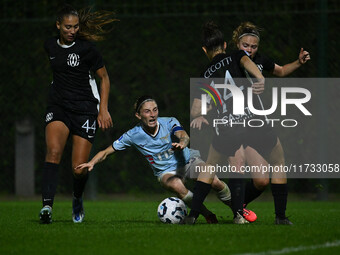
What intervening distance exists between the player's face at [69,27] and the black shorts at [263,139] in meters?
1.97

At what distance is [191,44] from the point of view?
10641 mm

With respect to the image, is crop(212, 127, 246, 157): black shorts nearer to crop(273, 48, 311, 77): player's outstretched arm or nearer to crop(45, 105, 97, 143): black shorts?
crop(273, 48, 311, 77): player's outstretched arm

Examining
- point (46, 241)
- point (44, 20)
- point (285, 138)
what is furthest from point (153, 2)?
point (46, 241)

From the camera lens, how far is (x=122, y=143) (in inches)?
255

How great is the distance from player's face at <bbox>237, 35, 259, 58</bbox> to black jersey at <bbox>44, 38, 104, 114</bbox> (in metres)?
1.45

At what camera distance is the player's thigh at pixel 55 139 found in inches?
249

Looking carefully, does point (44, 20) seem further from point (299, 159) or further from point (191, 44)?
point (299, 159)

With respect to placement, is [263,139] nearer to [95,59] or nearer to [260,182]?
[260,182]

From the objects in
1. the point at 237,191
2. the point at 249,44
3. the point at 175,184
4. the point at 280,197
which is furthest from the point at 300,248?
the point at 249,44

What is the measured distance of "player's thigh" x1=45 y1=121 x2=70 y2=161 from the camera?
6320 millimetres

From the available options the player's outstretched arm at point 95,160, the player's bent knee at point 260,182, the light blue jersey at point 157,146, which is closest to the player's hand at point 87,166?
the player's outstretched arm at point 95,160

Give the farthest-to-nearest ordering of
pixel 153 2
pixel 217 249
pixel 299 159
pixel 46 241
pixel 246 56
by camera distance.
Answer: pixel 153 2
pixel 299 159
pixel 246 56
pixel 46 241
pixel 217 249

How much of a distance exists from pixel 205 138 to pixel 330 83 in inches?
82.9

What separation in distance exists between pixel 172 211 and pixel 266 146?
1097 millimetres
